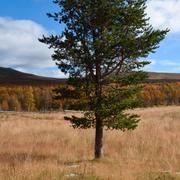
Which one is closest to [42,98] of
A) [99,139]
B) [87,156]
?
[87,156]

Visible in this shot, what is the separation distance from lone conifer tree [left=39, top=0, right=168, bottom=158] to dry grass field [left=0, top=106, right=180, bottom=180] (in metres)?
1.52

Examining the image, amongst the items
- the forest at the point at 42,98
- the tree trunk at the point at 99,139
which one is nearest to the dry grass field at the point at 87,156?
the tree trunk at the point at 99,139

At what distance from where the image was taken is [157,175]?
11203mm

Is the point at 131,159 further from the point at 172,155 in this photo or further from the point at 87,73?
the point at 87,73

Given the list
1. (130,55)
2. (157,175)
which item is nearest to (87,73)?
(130,55)

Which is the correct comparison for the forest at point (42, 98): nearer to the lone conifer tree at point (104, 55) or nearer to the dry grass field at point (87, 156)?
the dry grass field at point (87, 156)

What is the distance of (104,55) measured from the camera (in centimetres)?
1620

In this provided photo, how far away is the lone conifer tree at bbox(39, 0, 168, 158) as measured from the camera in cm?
1583

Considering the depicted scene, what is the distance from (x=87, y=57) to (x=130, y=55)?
152 centimetres

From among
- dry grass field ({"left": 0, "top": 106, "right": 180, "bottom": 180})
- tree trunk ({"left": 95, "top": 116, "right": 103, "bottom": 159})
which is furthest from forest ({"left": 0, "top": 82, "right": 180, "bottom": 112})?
tree trunk ({"left": 95, "top": 116, "right": 103, "bottom": 159})

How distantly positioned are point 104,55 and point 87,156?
4.27m

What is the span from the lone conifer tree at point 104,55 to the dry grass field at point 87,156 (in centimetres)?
152

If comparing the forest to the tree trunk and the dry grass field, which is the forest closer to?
the dry grass field

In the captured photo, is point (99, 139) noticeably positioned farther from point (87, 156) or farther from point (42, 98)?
point (42, 98)
